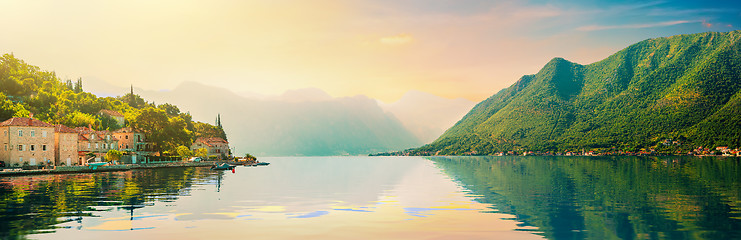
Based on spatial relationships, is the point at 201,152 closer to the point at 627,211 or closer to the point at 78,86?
the point at 78,86

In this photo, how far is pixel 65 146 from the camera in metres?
94.0

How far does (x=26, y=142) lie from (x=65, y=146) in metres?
10.4

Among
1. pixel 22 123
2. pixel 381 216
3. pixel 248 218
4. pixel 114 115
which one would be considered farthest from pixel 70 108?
pixel 381 216

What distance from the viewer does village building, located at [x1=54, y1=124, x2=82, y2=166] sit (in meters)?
92.8

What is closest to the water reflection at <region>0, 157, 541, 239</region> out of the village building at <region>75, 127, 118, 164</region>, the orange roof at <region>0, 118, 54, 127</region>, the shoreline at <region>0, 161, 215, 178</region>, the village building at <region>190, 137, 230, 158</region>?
the shoreline at <region>0, 161, 215, 178</region>

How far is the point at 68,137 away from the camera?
95125 mm

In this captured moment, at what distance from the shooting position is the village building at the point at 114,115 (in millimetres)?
140125

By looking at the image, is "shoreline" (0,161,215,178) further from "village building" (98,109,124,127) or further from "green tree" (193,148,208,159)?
"village building" (98,109,124,127)

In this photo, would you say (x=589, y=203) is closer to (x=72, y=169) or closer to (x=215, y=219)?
(x=215, y=219)

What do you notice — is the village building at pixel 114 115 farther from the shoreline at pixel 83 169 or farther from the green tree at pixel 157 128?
the shoreline at pixel 83 169

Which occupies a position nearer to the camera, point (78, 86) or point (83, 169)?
point (83, 169)

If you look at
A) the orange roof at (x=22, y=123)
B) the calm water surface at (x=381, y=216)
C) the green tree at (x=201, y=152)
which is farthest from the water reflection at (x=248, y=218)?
the green tree at (x=201, y=152)

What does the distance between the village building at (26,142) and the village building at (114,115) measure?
55.3m

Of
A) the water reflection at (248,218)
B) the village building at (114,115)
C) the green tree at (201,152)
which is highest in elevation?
the village building at (114,115)
